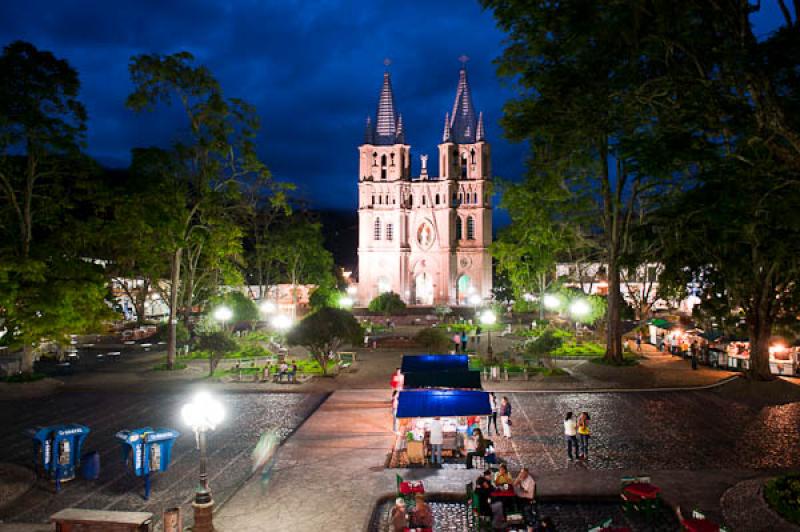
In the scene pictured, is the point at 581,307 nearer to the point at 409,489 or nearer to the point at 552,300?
the point at 552,300

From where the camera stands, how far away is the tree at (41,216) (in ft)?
65.3

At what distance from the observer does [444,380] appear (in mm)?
14453

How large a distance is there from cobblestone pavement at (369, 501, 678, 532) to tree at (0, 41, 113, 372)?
16.4m

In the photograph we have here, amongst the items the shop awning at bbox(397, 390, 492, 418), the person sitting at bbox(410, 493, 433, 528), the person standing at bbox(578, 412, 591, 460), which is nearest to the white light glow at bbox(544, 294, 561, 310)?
the person standing at bbox(578, 412, 591, 460)

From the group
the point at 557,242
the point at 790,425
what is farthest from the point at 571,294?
the point at 790,425

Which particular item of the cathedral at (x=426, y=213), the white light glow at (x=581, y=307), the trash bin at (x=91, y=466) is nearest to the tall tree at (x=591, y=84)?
the white light glow at (x=581, y=307)

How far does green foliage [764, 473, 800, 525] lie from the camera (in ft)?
28.9

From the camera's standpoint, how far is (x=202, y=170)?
25.7 m

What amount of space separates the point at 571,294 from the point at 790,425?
25861 millimetres

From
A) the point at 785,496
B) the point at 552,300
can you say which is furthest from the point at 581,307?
the point at 785,496

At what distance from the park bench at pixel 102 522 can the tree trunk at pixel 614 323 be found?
68.1ft

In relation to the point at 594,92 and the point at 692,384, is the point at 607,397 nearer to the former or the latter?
the point at 692,384

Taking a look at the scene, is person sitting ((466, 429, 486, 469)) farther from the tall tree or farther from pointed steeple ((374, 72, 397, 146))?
pointed steeple ((374, 72, 397, 146))

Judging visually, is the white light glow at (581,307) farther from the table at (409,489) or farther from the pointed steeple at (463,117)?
the pointed steeple at (463,117)
